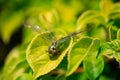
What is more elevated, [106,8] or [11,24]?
[106,8]

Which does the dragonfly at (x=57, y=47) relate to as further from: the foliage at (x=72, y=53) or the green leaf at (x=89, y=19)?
the green leaf at (x=89, y=19)

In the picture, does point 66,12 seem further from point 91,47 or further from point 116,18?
point 91,47

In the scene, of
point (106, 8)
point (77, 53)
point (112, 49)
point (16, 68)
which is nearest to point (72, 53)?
point (77, 53)

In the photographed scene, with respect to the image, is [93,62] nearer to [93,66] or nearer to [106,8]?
[93,66]

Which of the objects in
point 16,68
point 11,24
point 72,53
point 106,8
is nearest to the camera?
point 72,53

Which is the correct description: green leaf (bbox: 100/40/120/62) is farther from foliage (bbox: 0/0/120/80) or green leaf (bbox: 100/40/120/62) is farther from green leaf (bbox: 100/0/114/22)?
green leaf (bbox: 100/0/114/22)

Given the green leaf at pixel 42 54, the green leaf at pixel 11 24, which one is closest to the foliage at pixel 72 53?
the green leaf at pixel 42 54
